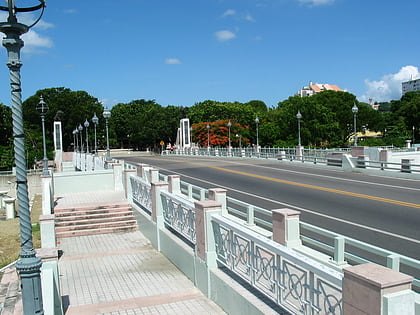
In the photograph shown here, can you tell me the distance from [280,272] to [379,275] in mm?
1977

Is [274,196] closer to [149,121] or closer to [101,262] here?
[101,262]

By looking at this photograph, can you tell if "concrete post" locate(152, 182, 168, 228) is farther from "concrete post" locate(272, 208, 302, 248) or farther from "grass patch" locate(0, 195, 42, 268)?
"grass patch" locate(0, 195, 42, 268)

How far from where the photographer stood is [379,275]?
3758 mm

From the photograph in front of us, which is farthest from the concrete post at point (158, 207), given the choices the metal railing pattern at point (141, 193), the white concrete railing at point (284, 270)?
the metal railing pattern at point (141, 193)

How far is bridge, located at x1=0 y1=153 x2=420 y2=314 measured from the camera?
449cm

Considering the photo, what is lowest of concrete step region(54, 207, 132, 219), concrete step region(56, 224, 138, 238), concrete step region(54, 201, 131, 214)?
concrete step region(56, 224, 138, 238)

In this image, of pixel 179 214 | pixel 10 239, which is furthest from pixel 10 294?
pixel 10 239

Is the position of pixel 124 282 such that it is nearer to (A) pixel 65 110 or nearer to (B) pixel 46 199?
(B) pixel 46 199

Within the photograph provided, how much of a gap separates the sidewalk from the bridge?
1.05 ft

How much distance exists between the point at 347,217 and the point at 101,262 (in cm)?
791

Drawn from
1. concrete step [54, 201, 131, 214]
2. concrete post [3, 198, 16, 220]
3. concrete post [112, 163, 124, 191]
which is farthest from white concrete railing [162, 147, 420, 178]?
concrete post [3, 198, 16, 220]

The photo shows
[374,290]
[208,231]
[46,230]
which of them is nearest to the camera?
[374,290]

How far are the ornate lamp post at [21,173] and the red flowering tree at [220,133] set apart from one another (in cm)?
6519

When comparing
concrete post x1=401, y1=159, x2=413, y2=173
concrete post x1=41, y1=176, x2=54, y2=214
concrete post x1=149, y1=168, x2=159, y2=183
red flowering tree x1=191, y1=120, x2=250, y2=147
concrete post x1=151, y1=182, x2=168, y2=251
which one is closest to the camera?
concrete post x1=151, y1=182, x2=168, y2=251
